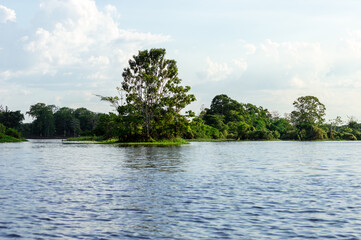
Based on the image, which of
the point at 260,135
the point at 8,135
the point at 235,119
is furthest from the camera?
the point at 235,119

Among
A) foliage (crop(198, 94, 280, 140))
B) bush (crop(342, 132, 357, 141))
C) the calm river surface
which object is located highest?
foliage (crop(198, 94, 280, 140))

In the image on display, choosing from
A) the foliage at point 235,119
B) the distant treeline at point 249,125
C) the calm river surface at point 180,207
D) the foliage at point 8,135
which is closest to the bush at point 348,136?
the distant treeline at point 249,125

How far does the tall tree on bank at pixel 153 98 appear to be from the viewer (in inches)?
3447

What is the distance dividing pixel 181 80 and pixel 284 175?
65887 millimetres

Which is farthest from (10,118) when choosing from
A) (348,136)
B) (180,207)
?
(180,207)

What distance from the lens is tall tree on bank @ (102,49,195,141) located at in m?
87.6

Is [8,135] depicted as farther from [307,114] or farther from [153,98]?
[307,114]

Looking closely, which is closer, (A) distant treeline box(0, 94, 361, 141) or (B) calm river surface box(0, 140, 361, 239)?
(B) calm river surface box(0, 140, 361, 239)

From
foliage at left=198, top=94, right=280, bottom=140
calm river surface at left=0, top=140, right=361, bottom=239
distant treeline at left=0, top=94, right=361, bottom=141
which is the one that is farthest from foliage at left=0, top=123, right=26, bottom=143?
calm river surface at left=0, top=140, right=361, bottom=239

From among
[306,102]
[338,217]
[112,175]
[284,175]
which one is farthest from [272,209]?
[306,102]

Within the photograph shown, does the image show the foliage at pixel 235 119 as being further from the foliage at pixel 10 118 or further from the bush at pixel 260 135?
the foliage at pixel 10 118

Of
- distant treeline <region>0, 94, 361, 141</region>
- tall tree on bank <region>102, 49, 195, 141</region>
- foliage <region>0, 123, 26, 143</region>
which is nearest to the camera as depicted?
tall tree on bank <region>102, 49, 195, 141</region>

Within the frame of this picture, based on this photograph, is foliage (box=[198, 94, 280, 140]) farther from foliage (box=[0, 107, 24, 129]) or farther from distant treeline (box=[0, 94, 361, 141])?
foliage (box=[0, 107, 24, 129])

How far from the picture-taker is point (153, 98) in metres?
89.4
